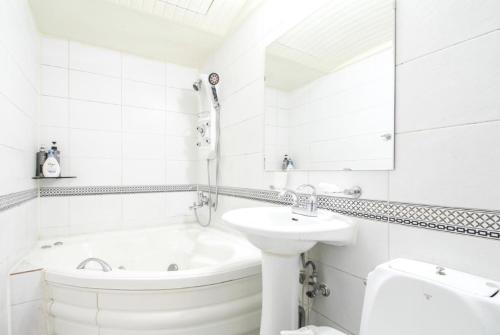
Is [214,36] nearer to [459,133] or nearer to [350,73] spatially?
[350,73]

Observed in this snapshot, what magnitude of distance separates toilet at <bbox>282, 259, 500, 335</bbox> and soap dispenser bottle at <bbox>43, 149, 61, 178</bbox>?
2180 mm

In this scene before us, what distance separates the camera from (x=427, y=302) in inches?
27.0

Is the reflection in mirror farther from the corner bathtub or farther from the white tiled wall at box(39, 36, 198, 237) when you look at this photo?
the white tiled wall at box(39, 36, 198, 237)

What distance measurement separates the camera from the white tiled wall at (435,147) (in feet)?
2.36

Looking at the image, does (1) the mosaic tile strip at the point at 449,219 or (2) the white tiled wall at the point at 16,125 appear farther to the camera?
(2) the white tiled wall at the point at 16,125

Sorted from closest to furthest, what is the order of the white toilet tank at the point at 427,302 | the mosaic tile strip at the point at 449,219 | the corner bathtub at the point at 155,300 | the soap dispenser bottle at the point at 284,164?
1. the white toilet tank at the point at 427,302
2. the mosaic tile strip at the point at 449,219
3. the corner bathtub at the point at 155,300
4. the soap dispenser bottle at the point at 284,164

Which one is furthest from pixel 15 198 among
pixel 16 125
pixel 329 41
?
pixel 329 41

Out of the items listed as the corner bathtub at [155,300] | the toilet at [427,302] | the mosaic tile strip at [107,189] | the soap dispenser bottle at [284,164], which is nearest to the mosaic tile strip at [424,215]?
the toilet at [427,302]

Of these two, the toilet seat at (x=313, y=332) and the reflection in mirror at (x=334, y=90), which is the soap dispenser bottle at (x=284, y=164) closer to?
the reflection in mirror at (x=334, y=90)

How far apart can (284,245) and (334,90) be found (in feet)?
2.68

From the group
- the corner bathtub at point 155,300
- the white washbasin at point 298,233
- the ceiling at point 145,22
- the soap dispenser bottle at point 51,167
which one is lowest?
the corner bathtub at point 155,300

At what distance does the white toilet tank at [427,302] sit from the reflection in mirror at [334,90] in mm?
398

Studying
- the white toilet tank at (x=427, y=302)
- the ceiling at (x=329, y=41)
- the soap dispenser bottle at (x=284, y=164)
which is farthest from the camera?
the soap dispenser bottle at (x=284, y=164)

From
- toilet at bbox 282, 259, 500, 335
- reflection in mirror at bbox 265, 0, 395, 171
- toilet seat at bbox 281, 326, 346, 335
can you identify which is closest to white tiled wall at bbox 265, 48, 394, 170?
reflection in mirror at bbox 265, 0, 395, 171
